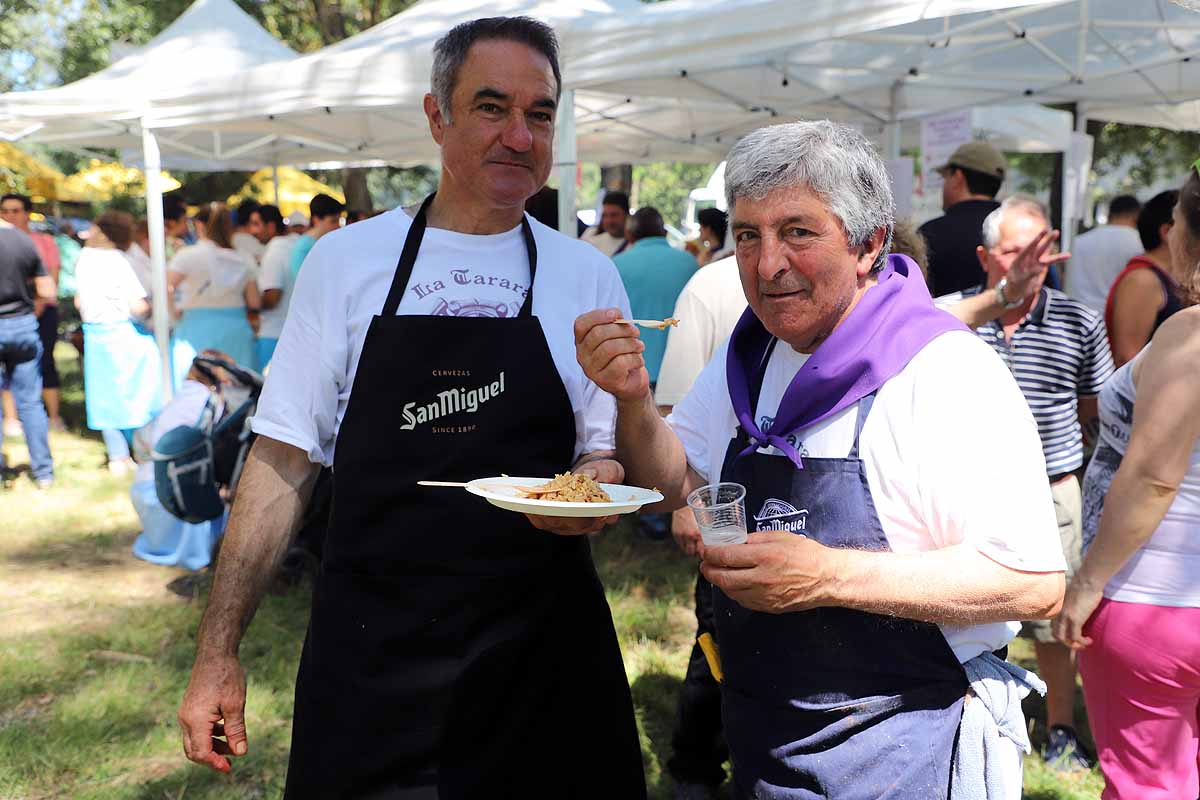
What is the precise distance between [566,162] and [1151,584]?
399 cm

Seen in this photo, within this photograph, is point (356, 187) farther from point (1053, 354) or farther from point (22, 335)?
point (1053, 354)

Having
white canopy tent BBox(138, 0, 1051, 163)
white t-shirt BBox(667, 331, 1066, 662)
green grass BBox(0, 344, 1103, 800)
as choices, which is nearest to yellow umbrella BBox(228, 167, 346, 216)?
white canopy tent BBox(138, 0, 1051, 163)

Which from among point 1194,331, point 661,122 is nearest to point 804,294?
point 1194,331

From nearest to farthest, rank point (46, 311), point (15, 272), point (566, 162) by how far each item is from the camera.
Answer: point (566, 162)
point (15, 272)
point (46, 311)

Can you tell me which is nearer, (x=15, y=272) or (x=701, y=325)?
(x=701, y=325)

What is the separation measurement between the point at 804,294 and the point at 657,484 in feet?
1.77

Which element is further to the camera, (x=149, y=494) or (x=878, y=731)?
(x=149, y=494)

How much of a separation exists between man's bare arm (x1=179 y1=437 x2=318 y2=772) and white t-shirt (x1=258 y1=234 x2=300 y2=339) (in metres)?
6.28

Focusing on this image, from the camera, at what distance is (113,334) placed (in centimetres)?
795

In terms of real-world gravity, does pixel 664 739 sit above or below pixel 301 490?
below

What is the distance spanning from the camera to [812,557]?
1.49 m

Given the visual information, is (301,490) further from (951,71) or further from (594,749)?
(951,71)

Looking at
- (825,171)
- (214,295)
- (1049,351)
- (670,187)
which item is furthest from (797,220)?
(670,187)

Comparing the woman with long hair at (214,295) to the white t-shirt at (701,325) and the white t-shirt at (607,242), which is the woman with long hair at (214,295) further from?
the white t-shirt at (701,325)
